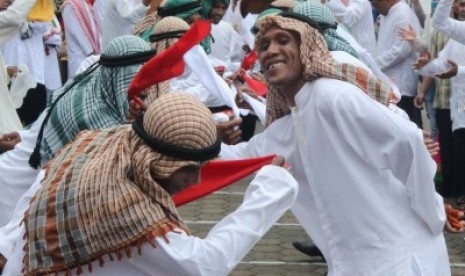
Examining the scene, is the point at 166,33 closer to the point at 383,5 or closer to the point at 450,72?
the point at 450,72

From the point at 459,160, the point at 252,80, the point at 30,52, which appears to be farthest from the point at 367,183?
the point at 30,52

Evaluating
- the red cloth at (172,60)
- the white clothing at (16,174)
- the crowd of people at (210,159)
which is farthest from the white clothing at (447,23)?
the red cloth at (172,60)

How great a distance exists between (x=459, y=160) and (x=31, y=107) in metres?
4.39

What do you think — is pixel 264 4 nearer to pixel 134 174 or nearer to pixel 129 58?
pixel 129 58

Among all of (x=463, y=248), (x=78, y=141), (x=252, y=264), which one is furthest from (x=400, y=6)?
(x=78, y=141)

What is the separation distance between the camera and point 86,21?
11.7 m

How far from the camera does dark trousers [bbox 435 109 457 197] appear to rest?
9.33 m

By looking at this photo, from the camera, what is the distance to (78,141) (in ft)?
11.9

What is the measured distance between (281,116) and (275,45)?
1.25 ft

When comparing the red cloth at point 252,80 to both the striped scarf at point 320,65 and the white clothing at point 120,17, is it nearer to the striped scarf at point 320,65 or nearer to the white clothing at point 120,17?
the white clothing at point 120,17

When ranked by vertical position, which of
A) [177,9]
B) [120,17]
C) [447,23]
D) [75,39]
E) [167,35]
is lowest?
[75,39]

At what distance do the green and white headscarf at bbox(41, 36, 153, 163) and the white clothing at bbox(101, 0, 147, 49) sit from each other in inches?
191

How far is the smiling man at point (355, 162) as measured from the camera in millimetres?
4301

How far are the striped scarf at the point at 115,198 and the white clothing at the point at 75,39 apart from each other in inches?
326
